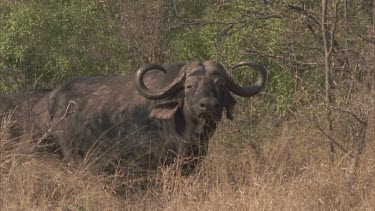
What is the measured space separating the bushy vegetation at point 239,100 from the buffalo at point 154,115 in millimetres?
215

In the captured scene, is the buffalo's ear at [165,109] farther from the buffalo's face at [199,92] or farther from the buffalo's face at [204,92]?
the buffalo's face at [204,92]

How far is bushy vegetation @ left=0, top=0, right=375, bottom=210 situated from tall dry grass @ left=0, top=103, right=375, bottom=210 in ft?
0.04

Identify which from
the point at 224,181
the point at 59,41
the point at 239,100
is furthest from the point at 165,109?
the point at 59,41

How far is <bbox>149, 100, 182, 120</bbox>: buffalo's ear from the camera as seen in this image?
7305 millimetres

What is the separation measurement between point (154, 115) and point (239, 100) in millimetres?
1365

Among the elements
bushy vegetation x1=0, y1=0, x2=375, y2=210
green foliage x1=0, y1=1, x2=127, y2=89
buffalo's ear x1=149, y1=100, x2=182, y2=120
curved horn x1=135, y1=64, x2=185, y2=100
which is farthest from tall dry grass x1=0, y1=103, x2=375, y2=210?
green foliage x1=0, y1=1, x2=127, y2=89

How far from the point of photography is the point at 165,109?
7.36 m

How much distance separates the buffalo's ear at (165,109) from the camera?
730 centimetres

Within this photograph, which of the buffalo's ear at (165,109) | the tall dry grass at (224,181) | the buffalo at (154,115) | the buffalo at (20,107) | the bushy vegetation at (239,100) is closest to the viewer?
the tall dry grass at (224,181)

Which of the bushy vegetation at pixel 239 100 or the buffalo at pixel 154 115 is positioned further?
the buffalo at pixel 154 115

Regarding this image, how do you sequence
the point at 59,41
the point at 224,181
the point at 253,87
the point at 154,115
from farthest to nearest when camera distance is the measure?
the point at 59,41
the point at 253,87
the point at 154,115
the point at 224,181

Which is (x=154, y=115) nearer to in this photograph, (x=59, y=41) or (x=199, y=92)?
(x=199, y=92)

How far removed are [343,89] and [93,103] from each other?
2.28 m

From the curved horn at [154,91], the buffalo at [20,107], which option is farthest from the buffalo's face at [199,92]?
the buffalo at [20,107]
